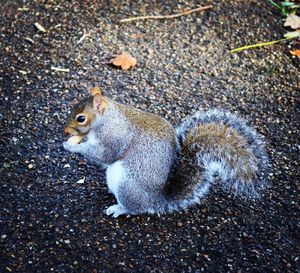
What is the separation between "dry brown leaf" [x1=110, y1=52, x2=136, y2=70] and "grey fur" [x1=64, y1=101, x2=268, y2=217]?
1.04 meters

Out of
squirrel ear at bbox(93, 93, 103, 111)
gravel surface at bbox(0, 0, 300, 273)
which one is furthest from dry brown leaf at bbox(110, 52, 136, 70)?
squirrel ear at bbox(93, 93, 103, 111)

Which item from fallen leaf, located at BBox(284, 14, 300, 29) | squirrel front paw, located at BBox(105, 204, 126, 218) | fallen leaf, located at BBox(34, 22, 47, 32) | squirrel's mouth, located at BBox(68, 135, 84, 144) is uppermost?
squirrel's mouth, located at BBox(68, 135, 84, 144)

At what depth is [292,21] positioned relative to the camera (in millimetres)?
4035

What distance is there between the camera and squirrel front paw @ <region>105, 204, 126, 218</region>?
2.73 m

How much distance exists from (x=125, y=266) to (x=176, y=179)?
1.45 ft

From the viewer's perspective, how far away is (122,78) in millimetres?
3588

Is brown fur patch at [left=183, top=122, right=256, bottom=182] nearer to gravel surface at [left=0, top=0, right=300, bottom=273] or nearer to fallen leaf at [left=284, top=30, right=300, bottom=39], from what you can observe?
gravel surface at [left=0, top=0, right=300, bottom=273]

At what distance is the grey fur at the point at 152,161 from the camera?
258 centimetres

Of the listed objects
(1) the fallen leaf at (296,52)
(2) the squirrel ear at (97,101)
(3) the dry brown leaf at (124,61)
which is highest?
(2) the squirrel ear at (97,101)

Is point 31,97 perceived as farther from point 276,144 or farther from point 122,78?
point 276,144

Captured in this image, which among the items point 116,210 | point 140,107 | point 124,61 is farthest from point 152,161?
point 124,61

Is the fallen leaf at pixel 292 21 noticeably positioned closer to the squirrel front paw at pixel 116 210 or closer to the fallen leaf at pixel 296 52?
the fallen leaf at pixel 296 52

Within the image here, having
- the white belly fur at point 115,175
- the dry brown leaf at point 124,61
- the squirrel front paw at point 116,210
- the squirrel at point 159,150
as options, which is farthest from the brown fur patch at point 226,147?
the dry brown leaf at point 124,61

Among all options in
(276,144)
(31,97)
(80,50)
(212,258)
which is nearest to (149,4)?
(80,50)
